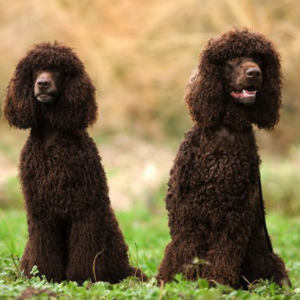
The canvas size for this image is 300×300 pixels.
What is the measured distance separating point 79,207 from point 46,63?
3.92ft

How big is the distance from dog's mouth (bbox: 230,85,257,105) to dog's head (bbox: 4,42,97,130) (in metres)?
1.27

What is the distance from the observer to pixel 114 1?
1973cm

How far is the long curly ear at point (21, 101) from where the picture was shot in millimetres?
4883

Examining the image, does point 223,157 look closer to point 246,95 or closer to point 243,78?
point 246,95

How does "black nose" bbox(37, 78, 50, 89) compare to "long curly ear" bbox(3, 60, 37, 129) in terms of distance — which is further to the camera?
"long curly ear" bbox(3, 60, 37, 129)

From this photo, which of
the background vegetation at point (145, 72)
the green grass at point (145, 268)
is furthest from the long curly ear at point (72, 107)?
the background vegetation at point (145, 72)

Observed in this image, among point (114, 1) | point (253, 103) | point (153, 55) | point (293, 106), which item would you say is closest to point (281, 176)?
point (293, 106)

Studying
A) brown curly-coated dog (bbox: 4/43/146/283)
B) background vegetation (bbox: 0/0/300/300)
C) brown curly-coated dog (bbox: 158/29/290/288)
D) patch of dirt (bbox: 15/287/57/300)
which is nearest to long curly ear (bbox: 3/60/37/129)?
brown curly-coated dog (bbox: 4/43/146/283)

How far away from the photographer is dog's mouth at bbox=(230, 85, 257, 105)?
4.43 m

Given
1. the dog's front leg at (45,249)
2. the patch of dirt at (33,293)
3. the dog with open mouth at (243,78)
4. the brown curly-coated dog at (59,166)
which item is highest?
the dog with open mouth at (243,78)

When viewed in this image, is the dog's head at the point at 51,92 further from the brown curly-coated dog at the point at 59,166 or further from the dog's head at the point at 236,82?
the dog's head at the point at 236,82

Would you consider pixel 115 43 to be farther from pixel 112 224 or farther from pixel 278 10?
pixel 112 224

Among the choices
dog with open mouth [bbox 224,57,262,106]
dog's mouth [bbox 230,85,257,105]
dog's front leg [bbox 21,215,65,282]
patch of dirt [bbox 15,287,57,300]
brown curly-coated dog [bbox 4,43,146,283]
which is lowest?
patch of dirt [bbox 15,287,57,300]

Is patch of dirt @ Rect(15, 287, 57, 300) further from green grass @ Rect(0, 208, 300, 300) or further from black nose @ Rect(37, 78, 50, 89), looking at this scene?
black nose @ Rect(37, 78, 50, 89)
